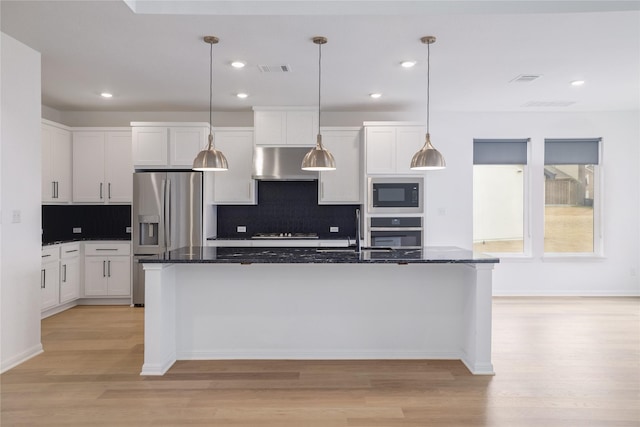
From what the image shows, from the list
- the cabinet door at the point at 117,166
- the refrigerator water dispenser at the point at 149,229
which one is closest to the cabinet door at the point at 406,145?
the refrigerator water dispenser at the point at 149,229

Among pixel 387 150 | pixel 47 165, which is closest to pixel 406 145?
pixel 387 150

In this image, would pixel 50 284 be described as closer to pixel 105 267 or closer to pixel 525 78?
pixel 105 267

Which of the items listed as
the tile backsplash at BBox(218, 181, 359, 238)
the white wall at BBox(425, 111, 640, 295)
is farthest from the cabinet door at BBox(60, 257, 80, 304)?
the white wall at BBox(425, 111, 640, 295)

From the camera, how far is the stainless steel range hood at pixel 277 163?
6074mm

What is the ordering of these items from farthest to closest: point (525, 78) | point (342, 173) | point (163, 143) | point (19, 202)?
point (342, 173) → point (163, 143) → point (525, 78) → point (19, 202)

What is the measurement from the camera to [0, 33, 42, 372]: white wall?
3.60 m

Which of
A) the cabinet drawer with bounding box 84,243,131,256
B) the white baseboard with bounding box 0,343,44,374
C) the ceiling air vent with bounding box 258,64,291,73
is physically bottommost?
the white baseboard with bounding box 0,343,44,374

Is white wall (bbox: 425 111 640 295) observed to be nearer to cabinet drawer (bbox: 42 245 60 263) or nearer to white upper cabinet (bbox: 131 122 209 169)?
white upper cabinet (bbox: 131 122 209 169)

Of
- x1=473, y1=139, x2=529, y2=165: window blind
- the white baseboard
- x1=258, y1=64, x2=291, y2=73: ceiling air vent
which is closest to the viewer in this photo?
the white baseboard

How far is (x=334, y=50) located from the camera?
4.01 meters

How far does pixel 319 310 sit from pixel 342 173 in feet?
8.93

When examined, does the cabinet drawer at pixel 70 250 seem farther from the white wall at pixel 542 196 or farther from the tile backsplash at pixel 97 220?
the white wall at pixel 542 196

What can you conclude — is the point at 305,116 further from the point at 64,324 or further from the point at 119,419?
the point at 119,419

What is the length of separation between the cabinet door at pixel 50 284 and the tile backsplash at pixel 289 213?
7.00 ft
